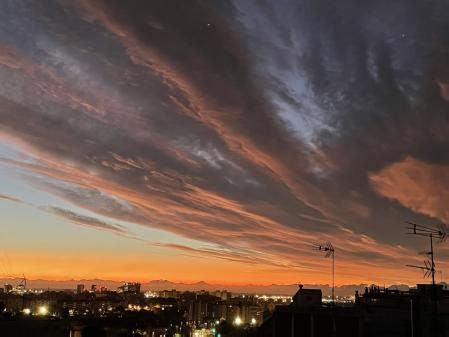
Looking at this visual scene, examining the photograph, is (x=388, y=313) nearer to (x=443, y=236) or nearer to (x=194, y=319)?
(x=443, y=236)

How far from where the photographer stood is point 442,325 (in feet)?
119

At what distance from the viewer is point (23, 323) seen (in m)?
38.7

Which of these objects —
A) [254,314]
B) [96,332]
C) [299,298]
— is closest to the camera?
[96,332]

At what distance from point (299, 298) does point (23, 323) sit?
85.8ft

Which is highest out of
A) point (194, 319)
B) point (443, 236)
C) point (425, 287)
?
point (443, 236)

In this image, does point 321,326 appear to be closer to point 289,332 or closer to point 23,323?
point 289,332

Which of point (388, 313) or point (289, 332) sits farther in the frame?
point (289, 332)

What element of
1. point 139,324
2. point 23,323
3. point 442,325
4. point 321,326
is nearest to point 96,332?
point 23,323

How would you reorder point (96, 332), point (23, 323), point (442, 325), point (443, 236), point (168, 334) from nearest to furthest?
point (443, 236), point (442, 325), point (23, 323), point (96, 332), point (168, 334)

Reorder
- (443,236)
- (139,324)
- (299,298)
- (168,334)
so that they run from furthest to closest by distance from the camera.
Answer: (139,324) < (168,334) < (299,298) < (443,236)

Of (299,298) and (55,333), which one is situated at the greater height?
(299,298)

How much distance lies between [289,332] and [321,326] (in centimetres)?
294

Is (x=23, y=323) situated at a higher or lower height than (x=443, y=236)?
lower

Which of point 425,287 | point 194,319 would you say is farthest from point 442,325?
point 194,319
